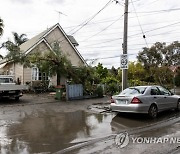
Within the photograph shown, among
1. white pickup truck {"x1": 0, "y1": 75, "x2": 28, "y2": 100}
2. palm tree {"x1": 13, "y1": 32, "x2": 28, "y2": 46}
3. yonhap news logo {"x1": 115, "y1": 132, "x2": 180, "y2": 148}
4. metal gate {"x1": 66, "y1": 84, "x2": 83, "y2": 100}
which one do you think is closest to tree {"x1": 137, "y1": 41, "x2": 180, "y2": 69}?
palm tree {"x1": 13, "y1": 32, "x2": 28, "y2": 46}

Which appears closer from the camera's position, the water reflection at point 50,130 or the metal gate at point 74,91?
the water reflection at point 50,130

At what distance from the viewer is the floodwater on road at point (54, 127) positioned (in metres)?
6.61

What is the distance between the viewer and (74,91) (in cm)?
1753

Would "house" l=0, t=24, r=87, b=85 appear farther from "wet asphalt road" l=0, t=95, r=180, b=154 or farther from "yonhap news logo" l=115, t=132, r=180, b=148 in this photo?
"yonhap news logo" l=115, t=132, r=180, b=148

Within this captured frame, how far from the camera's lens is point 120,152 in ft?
19.5

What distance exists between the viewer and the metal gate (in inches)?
674

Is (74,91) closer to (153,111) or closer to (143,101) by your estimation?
(153,111)

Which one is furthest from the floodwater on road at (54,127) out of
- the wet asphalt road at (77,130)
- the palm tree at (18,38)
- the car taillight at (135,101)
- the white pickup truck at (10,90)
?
the palm tree at (18,38)

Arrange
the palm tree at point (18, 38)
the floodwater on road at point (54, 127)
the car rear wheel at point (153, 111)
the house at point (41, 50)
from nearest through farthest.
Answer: the floodwater on road at point (54, 127)
the car rear wheel at point (153, 111)
the house at point (41, 50)
the palm tree at point (18, 38)

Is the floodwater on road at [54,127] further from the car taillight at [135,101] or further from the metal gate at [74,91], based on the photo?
the metal gate at [74,91]

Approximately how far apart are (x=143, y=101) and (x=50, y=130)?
420cm

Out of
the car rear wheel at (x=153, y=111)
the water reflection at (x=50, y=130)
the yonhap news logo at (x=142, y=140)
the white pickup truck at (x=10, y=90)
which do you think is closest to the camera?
the water reflection at (x=50, y=130)

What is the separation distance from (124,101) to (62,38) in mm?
20229

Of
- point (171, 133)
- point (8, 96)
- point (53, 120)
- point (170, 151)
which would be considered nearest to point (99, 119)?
point (53, 120)
